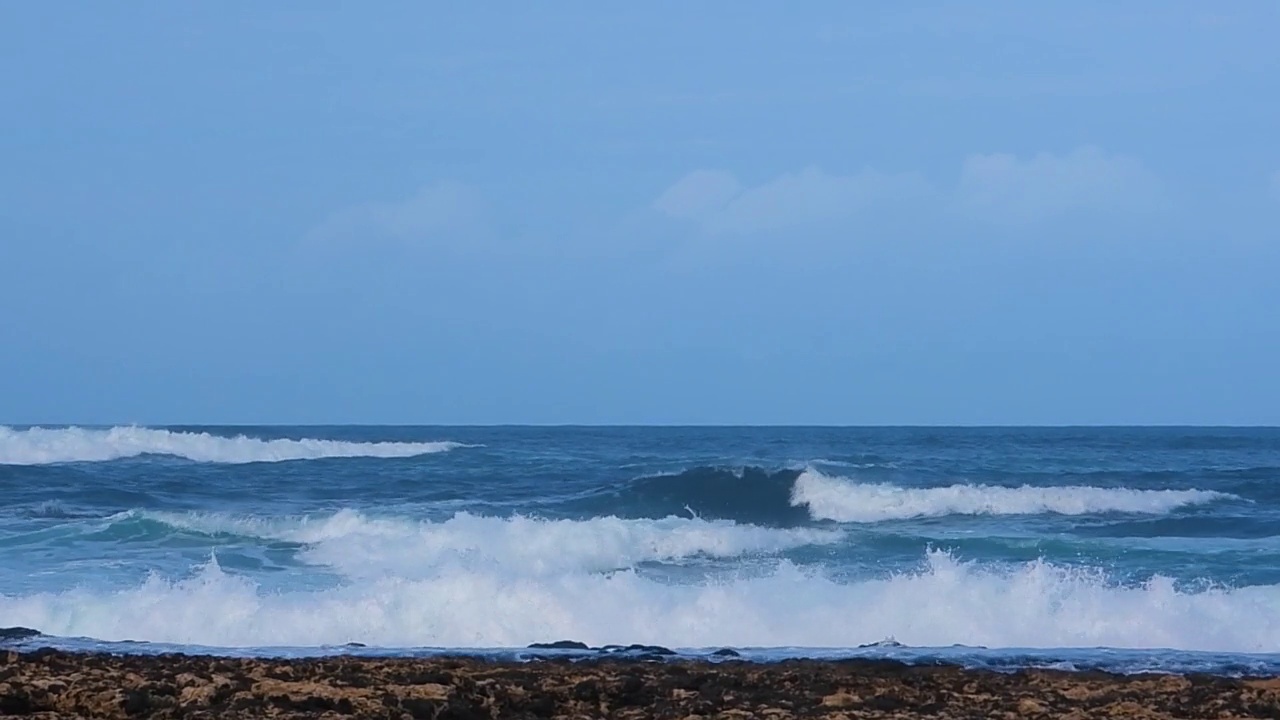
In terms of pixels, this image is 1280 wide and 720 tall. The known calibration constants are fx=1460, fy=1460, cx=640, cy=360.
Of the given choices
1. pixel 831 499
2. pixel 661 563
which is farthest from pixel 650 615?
pixel 831 499

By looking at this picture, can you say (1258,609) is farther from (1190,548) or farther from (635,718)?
(635,718)

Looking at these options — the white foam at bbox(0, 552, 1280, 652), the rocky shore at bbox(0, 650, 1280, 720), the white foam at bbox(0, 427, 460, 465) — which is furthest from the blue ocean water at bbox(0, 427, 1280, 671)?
the white foam at bbox(0, 427, 460, 465)

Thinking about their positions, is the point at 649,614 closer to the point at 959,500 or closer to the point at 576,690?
the point at 576,690

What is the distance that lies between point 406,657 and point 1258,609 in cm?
849

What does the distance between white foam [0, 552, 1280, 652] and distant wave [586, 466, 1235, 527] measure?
11.8 meters

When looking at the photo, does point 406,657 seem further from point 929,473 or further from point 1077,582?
point 929,473

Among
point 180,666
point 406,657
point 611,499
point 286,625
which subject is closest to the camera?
point 180,666

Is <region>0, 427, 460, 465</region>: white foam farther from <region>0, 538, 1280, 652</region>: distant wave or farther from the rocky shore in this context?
the rocky shore

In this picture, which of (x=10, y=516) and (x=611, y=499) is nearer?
(x=10, y=516)

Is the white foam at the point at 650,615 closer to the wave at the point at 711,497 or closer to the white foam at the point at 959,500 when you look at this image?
the wave at the point at 711,497

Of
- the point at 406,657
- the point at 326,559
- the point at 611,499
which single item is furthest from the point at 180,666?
the point at 611,499

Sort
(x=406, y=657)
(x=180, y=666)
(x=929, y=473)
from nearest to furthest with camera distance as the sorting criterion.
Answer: (x=180, y=666)
(x=406, y=657)
(x=929, y=473)

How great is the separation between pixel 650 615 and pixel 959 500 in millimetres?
14902

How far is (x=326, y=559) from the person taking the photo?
17781 mm
